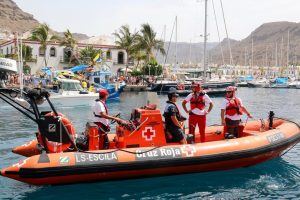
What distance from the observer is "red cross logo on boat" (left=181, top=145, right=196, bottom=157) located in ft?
29.2

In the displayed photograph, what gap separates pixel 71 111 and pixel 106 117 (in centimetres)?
1659

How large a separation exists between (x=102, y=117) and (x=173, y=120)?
5.31 ft

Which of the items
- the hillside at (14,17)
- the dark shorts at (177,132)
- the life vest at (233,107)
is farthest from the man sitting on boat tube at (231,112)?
the hillside at (14,17)

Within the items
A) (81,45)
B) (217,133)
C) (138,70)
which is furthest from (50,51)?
(217,133)

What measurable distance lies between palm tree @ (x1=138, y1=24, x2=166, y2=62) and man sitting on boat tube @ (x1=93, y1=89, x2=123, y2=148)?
150 ft

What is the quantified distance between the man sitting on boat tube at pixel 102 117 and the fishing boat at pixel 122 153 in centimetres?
7

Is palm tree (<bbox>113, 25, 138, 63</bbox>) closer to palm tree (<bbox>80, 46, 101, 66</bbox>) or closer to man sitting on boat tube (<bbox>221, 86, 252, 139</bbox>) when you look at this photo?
palm tree (<bbox>80, 46, 101, 66</bbox>)

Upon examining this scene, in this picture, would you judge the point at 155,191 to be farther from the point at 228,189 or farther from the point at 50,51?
the point at 50,51

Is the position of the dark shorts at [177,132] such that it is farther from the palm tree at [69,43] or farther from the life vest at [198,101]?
the palm tree at [69,43]

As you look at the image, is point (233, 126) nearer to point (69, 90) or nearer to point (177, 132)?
point (177, 132)

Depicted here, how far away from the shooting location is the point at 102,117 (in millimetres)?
8969

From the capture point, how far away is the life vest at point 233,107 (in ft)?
33.9

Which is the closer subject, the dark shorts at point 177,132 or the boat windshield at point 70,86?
the dark shorts at point 177,132

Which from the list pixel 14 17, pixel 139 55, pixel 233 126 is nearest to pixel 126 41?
pixel 139 55
